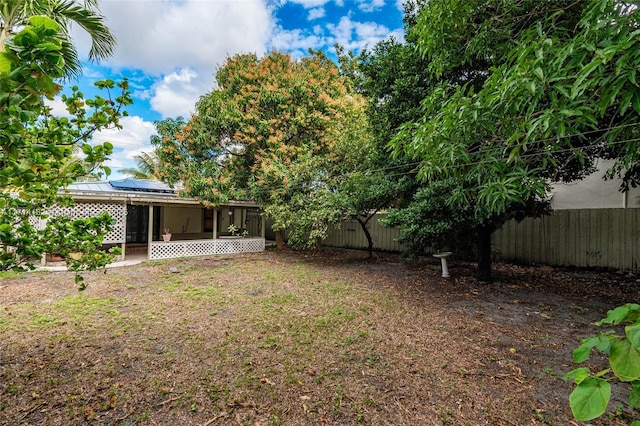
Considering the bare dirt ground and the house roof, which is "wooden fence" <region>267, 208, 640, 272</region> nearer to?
the bare dirt ground

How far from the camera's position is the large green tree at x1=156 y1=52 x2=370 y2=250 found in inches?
325

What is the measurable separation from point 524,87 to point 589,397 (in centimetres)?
171

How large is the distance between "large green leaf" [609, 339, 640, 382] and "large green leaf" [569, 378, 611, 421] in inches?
2.1

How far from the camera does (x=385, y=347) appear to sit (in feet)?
11.1

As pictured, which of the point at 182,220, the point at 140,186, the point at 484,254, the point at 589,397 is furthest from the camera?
the point at 182,220

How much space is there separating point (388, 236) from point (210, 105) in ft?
25.2

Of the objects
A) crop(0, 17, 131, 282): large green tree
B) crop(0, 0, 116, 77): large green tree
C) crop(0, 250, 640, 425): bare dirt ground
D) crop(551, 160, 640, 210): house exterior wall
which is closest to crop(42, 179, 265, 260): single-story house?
crop(0, 250, 640, 425): bare dirt ground

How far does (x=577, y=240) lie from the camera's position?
23.6ft

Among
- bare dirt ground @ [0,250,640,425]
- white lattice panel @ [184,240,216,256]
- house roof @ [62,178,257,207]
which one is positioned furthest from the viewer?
white lattice panel @ [184,240,216,256]

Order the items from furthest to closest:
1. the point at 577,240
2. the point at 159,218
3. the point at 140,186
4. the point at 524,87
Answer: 1. the point at 159,218
2. the point at 140,186
3. the point at 577,240
4. the point at 524,87

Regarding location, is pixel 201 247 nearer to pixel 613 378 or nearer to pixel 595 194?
pixel 613 378

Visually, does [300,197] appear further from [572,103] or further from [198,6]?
[572,103]

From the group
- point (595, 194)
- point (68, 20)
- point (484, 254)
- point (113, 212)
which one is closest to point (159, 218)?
point (113, 212)

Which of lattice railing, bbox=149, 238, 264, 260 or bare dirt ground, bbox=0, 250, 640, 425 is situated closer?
bare dirt ground, bbox=0, 250, 640, 425
